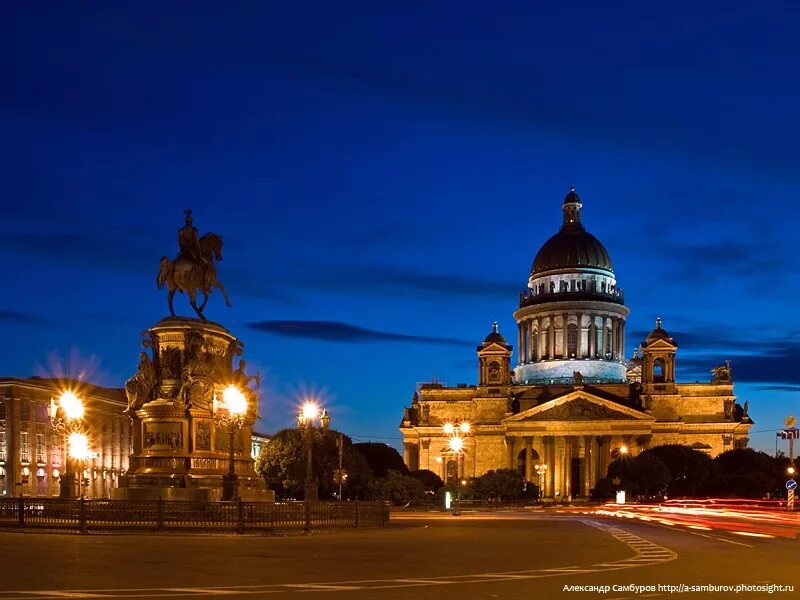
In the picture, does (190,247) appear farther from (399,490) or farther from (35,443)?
(35,443)

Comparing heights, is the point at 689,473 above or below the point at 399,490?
below

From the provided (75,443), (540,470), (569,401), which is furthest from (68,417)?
(569,401)

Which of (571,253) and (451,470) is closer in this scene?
(451,470)

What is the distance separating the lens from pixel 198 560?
865 inches

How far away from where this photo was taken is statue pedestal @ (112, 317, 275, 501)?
3378 cm

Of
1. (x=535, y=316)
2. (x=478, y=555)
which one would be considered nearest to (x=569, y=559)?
(x=478, y=555)

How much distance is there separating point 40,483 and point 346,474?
4058cm

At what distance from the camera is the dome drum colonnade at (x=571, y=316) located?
514 ft

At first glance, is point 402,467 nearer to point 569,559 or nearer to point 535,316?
point 535,316

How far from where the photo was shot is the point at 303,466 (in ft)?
258

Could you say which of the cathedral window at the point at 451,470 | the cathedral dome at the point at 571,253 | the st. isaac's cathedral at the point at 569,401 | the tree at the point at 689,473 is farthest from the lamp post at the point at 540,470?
the cathedral dome at the point at 571,253

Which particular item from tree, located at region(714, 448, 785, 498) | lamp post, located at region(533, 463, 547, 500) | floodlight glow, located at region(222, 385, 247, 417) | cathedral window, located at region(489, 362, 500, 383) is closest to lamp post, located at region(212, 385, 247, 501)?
floodlight glow, located at region(222, 385, 247, 417)

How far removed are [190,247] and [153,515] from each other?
33.3 ft

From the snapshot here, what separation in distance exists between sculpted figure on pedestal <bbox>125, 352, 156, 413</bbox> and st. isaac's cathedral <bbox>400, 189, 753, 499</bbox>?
97.3 meters
